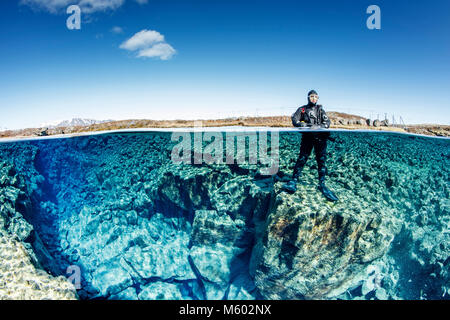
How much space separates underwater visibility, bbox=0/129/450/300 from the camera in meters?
4.80

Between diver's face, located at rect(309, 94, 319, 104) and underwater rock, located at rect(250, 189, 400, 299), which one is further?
diver's face, located at rect(309, 94, 319, 104)

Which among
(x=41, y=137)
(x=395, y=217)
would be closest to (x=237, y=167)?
(x=395, y=217)

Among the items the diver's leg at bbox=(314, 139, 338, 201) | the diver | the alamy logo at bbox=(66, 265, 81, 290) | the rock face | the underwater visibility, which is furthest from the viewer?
the alamy logo at bbox=(66, 265, 81, 290)

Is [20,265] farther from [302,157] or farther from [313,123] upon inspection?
[313,123]

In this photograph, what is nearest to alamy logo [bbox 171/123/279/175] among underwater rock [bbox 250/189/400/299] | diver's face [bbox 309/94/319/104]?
underwater rock [bbox 250/189/400/299]

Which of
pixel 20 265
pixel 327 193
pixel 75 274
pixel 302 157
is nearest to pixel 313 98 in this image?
pixel 302 157

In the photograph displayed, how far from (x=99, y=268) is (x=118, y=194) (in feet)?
9.76

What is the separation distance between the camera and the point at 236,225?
19.9 feet

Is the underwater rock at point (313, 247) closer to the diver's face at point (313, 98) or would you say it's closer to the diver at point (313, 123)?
the diver at point (313, 123)

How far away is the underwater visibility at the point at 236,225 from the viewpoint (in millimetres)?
4801

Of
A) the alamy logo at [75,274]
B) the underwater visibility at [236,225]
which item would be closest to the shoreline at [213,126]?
the underwater visibility at [236,225]

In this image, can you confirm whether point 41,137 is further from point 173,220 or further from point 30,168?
point 173,220

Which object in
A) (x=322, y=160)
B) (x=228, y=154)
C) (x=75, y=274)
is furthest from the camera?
(x=228, y=154)

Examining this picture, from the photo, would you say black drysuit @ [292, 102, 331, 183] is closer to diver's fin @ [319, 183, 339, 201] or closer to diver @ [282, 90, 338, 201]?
diver @ [282, 90, 338, 201]
